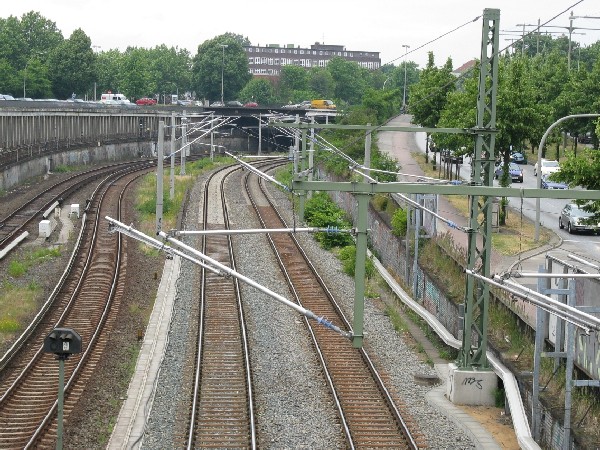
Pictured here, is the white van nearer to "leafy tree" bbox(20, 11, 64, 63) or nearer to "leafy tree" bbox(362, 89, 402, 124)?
"leafy tree" bbox(20, 11, 64, 63)

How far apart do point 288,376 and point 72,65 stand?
303 ft

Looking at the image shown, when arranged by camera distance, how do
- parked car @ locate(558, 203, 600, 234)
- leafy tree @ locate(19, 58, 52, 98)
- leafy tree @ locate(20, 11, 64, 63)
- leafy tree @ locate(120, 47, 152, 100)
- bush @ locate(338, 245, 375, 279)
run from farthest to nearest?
leafy tree @ locate(120, 47, 152, 100) → leafy tree @ locate(20, 11, 64, 63) → leafy tree @ locate(19, 58, 52, 98) → parked car @ locate(558, 203, 600, 234) → bush @ locate(338, 245, 375, 279)

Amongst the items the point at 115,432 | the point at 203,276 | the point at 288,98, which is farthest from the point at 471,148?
the point at 288,98

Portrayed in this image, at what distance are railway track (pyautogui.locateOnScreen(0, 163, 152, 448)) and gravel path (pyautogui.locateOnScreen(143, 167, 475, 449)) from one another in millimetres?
1636

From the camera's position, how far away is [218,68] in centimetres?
14188

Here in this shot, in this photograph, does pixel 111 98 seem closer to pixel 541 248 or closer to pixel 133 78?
pixel 133 78

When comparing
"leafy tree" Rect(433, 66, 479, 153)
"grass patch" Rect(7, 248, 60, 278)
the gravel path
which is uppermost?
"leafy tree" Rect(433, 66, 479, 153)

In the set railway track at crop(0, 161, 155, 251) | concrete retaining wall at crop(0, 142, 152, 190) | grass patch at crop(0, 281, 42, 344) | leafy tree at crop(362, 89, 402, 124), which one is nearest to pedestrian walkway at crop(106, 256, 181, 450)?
grass patch at crop(0, 281, 42, 344)

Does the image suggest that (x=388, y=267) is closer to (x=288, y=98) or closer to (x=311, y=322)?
(x=311, y=322)

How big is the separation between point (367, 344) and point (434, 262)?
20.1 feet

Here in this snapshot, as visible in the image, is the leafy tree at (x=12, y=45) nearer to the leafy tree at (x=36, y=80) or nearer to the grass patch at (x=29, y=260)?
the leafy tree at (x=36, y=80)

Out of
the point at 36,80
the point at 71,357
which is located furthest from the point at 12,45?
the point at 71,357

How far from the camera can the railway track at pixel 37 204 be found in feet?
124

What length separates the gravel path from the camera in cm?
1619
